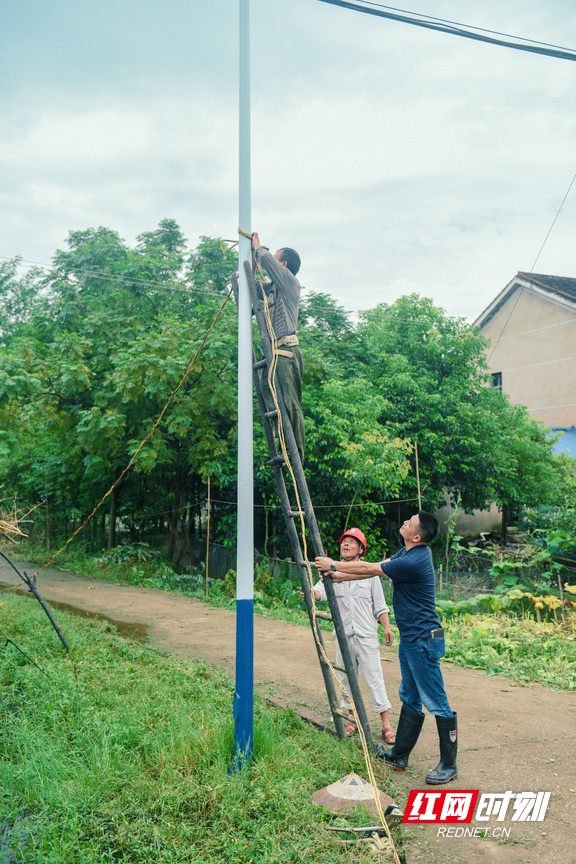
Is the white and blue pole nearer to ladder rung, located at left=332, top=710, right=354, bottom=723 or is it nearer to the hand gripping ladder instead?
the hand gripping ladder

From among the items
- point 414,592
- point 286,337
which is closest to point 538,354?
point 286,337

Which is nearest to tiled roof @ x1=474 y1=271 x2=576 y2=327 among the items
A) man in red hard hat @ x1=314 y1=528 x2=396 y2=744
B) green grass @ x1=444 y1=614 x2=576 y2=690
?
green grass @ x1=444 y1=614 x2=576 y2=690

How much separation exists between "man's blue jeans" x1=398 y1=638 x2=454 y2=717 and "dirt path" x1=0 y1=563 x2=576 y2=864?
51cm

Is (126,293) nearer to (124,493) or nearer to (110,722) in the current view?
(124,493)

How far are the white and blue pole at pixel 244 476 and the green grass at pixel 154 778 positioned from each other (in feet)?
0.81

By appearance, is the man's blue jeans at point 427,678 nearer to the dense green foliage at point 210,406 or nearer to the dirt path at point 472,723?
the dirt path at point 472,723

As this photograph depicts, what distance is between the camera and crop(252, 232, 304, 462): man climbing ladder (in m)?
5.32

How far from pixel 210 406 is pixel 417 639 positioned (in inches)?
421

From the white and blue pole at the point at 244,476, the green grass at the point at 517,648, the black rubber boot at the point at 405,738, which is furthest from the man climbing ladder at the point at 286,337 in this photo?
the green grass at the point at 517,648

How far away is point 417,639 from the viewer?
4891mm

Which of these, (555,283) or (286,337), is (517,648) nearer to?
(286,337)

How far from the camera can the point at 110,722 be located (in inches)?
209

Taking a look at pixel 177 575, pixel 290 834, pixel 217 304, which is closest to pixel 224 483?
pixel 177 575

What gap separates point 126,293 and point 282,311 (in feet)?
41.0
